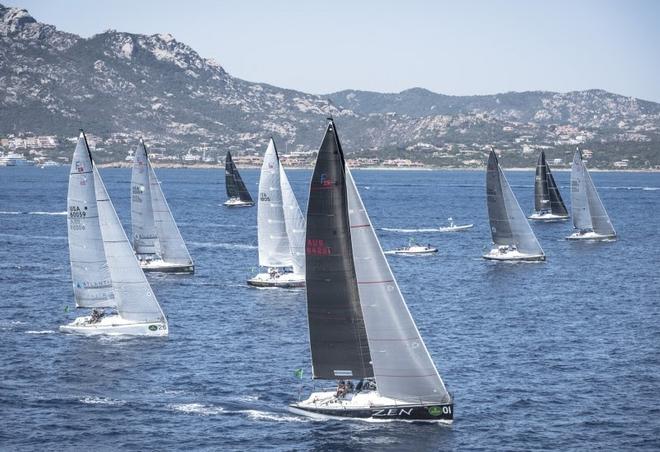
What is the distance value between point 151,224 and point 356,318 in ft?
170

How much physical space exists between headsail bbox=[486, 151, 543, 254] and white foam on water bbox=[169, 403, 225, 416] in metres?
61.6

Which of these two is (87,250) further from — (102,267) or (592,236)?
(592,236)

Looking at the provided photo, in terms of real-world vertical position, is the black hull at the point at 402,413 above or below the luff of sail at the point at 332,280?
below

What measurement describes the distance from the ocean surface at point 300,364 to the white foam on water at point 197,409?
0.49 ft

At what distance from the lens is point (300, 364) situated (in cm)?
6141

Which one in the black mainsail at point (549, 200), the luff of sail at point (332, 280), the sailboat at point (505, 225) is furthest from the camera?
the black mainsail at point (549, 200)

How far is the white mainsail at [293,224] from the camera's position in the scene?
87750 mm

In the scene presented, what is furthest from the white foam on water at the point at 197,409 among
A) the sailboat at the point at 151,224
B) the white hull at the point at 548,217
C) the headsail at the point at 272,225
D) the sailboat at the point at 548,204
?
the white hull at the point at 548,217

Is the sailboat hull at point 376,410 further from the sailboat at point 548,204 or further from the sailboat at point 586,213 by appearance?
the sailboat at point 548,204

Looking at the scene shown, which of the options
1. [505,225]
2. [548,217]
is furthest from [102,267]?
[548,217]

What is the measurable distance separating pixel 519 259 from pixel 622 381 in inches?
2051

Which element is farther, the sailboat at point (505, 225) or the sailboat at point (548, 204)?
the sailboat at point (548, 204)

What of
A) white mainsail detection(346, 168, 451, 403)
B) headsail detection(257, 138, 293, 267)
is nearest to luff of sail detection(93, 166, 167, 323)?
headsail detection(257, 138, 293, 267)

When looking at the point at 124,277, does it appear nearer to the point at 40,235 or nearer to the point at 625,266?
the point at 625,266
